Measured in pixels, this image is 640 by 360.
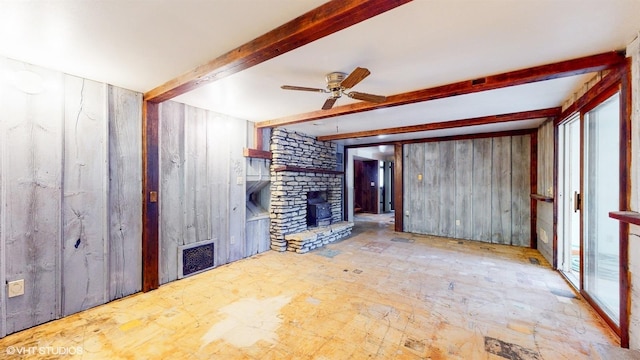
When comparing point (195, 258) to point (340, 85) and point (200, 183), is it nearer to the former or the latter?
point (200, 183)

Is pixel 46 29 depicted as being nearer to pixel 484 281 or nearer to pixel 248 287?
pixel 248 287

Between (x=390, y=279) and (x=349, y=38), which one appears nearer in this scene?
(x=349, y=38)

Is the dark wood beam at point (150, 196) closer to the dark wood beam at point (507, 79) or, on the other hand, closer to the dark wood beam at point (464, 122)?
the dark wood beam at point (507, 79)

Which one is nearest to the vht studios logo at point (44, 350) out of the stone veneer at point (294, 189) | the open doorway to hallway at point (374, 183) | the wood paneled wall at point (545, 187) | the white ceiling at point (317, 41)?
the white ceiling at point (317, 41)

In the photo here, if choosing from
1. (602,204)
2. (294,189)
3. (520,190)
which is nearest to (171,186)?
(294,189)

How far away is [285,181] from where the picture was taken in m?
4.35

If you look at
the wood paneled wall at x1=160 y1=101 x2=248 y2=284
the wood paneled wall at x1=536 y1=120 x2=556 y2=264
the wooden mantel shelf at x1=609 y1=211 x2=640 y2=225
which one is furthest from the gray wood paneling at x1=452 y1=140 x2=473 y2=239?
the wood paneled wall at x1=160 y1=101 x2=248 y2=284

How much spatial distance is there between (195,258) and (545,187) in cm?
516

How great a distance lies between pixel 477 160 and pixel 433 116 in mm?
2075

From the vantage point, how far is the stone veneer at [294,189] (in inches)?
168

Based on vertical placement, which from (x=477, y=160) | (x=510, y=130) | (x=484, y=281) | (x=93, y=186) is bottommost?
(x=484, y=281)

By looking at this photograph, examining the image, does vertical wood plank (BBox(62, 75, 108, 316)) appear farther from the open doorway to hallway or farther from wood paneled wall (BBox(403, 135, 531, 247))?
the open doorway to hallway

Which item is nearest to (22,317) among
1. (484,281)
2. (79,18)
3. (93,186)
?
(93,186)

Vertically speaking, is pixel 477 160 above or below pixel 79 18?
below
